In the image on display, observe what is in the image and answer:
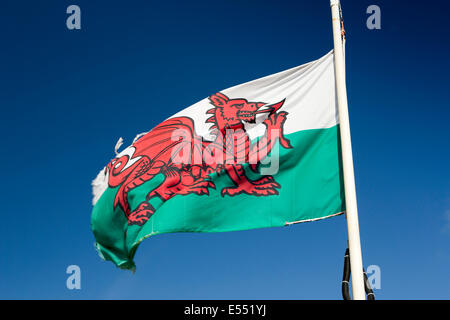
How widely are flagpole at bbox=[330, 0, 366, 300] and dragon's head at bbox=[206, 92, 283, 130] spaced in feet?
5.11

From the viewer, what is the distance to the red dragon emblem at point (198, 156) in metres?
8.73

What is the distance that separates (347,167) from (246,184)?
1.83 metres

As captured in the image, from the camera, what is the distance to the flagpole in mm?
6785

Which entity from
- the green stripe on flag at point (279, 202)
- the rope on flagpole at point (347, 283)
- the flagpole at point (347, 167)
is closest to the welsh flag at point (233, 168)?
the green stripe on flag at point (279, 202)

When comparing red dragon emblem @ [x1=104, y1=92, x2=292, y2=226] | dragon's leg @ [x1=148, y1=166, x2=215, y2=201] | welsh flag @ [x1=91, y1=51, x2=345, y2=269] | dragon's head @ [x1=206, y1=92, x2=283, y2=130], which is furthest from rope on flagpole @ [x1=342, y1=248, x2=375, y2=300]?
dragon's head @ [x1=206, y1=92, x2=283, y2=130]

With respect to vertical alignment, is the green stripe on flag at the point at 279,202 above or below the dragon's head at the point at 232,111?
below

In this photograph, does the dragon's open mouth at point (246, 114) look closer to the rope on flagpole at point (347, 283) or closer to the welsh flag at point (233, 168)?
the welsh flag at point (233, 168)

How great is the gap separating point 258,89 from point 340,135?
1.86 meters

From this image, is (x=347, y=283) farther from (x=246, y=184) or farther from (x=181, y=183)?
(x=181, y=183)

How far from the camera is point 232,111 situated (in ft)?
30.9

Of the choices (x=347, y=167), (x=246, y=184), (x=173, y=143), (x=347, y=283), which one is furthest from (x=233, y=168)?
(x=347, y=283)

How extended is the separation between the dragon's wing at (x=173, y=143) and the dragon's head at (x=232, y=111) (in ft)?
1.42
